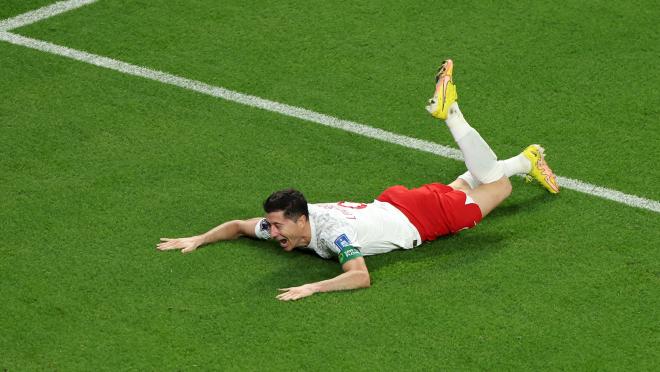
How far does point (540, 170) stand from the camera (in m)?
8.84

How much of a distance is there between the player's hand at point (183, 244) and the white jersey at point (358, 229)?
1.31 feet

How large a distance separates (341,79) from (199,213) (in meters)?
2.34

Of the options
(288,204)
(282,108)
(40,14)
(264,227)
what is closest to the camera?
(288,204)

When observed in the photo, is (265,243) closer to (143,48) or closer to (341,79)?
(341,79)

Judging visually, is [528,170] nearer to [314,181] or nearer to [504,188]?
[504,188]

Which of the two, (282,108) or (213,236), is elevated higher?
(282,108)

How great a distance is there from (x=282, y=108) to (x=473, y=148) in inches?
83.2

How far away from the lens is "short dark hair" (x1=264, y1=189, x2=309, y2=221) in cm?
777

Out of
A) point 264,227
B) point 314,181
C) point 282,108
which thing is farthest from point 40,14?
point 264,227

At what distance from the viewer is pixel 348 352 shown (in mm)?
7156

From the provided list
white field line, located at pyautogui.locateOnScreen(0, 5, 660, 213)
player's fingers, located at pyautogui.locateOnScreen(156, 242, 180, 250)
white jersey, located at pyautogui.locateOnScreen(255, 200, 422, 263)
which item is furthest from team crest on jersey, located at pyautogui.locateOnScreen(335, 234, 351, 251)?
white field line, located at pyautogui.locateOnScreen(0, 5, 660, 213)

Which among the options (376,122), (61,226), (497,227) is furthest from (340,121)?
(61,226)

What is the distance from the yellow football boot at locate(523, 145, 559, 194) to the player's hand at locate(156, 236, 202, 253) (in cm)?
239

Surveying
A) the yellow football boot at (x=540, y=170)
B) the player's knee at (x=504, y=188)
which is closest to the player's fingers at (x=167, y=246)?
the player's knee at (x=504, y=188)
